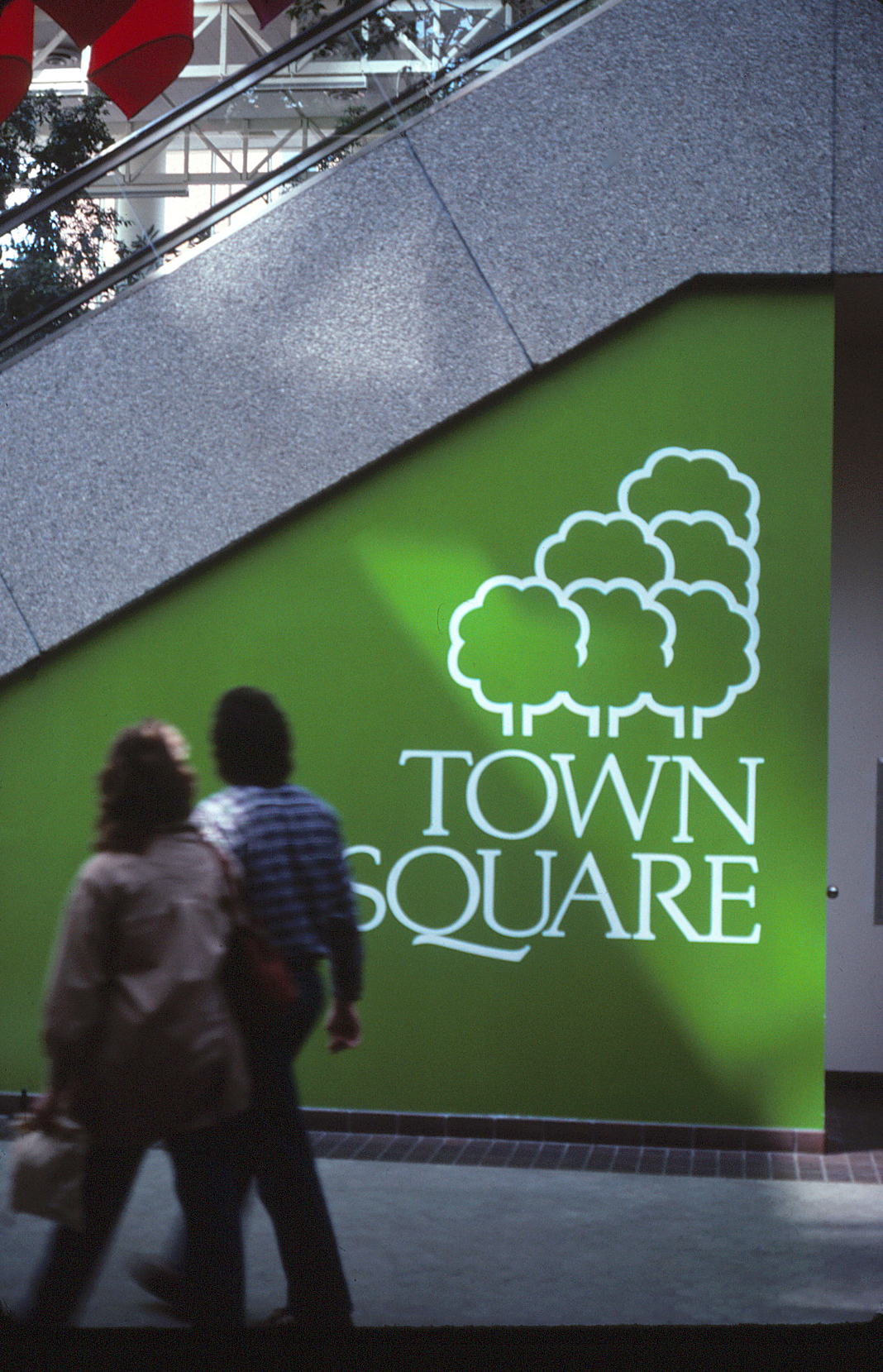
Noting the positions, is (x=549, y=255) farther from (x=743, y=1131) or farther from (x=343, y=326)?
(x=743, y=1131)

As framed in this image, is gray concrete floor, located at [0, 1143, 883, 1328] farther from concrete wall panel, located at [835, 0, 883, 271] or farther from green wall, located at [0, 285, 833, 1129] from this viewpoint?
concrete wall panel, located at [835, 0, 883, 271]

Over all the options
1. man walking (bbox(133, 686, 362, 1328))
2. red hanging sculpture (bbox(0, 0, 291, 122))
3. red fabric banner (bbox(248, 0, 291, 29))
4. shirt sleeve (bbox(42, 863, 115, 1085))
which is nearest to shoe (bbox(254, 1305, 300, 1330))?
man walking (bbox(133, 686, 362, 1328))

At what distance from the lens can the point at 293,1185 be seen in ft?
12.6

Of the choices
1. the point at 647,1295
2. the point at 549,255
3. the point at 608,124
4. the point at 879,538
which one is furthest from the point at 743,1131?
the point at 608,124

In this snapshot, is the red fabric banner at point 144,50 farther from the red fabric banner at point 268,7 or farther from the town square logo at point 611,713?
the town square logo at point 611,713

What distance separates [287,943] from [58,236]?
3.96 meters

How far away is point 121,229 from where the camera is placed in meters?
6.31

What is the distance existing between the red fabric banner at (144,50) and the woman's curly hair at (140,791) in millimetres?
Answer: 4008

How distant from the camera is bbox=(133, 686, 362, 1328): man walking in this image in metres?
3.80

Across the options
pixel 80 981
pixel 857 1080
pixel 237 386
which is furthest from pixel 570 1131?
pixel 237 386

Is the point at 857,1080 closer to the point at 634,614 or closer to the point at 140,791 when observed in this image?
the point at 634,614

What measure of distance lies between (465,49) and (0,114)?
208 cm

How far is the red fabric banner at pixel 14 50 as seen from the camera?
6062 millimetres

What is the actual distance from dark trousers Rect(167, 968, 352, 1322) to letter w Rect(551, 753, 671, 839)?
236 cm
